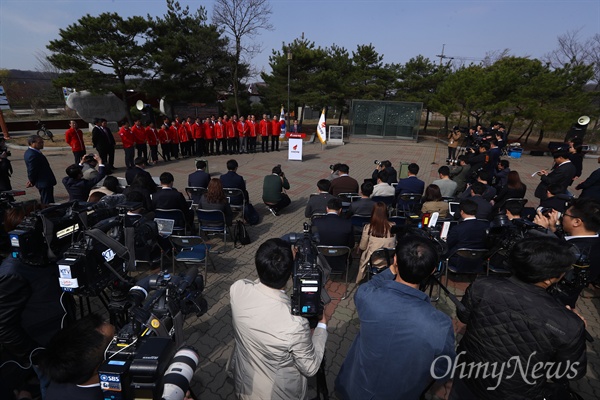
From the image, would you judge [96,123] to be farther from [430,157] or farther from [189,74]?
[430,157]

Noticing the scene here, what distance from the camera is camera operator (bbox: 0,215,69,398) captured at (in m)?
2.34

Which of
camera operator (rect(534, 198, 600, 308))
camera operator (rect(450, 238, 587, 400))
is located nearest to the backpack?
camera operator (rect(450, 238, 587, 400))

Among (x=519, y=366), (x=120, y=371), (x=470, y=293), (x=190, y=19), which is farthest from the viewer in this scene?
(x=190, y=19)

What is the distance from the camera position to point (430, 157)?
691 inches

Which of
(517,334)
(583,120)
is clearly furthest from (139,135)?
(583,120)

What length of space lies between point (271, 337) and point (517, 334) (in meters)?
1.62

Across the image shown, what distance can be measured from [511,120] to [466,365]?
22.8 metres

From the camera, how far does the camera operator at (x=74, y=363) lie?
157 cm

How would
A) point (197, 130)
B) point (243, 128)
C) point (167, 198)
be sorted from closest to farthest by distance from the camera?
1. point (167, 198)
2. point (197, 130)
3. point (243, 128)

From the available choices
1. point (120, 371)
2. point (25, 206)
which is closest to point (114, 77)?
point (25, 206)

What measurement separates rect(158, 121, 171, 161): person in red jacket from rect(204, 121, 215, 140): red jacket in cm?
175

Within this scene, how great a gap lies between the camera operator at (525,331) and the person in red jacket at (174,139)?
13612mm

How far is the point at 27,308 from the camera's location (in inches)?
100
